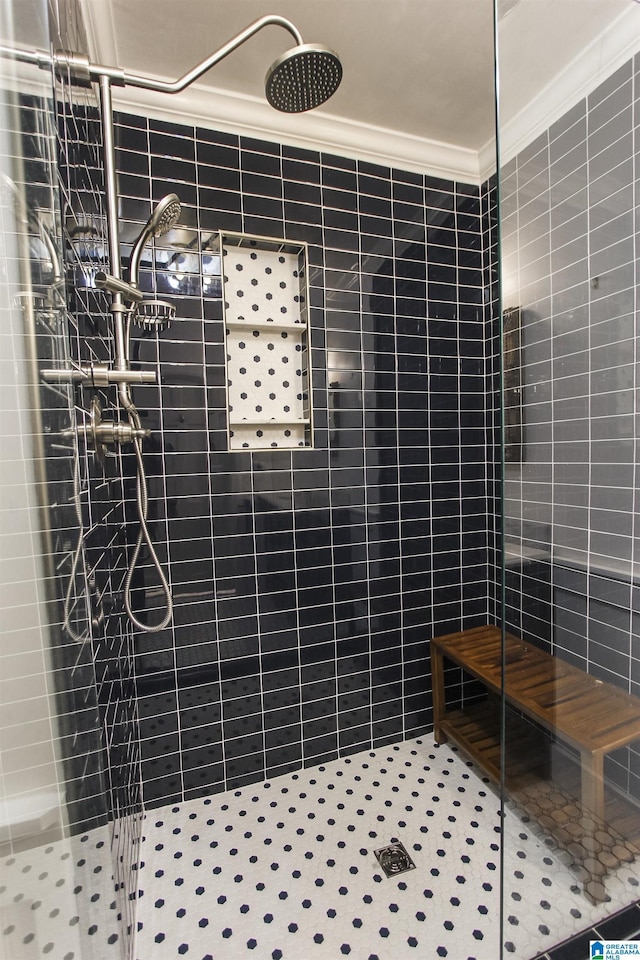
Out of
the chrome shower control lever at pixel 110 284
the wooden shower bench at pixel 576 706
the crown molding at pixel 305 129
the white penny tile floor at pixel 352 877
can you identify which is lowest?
the white penny tile floor at pixel 352 877

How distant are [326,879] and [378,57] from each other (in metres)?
2.65

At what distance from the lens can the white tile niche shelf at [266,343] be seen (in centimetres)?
163

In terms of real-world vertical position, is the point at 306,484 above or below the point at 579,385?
below

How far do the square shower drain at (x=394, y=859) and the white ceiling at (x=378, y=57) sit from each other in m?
2.03

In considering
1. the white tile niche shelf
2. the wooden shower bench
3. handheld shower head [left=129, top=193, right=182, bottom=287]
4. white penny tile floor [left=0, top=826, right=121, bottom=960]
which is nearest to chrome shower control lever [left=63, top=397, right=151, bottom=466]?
handheld shower head [left=129, top=193, right=182, bottom=287]

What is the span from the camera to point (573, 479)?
1.05m

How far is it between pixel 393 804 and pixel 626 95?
2227 mm

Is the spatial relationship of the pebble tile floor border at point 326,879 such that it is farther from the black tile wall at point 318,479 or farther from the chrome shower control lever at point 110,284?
the chrome shower control lever at point 110,284

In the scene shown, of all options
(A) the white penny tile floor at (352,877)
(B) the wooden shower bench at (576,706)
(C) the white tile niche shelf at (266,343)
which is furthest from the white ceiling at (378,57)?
(A) the white penny tile floor at (352,877)

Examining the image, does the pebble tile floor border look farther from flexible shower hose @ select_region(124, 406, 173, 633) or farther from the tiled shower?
flexible shower hose @ select_region(124, 406, 173, 633)

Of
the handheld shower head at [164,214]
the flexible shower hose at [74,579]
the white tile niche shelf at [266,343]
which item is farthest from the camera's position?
the white tile niche shelf at [266,343]

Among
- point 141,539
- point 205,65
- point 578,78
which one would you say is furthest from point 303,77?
point 141,539

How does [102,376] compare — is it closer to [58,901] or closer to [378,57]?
[58,901]

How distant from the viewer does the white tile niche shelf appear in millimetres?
1626
